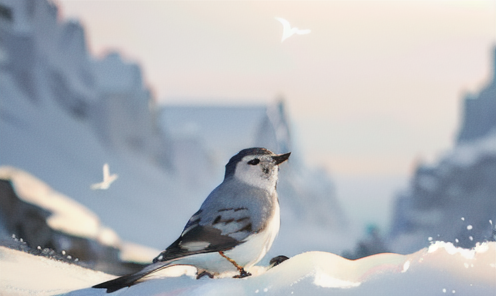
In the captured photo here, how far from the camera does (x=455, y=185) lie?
1.07 meters

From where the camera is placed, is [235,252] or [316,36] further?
[316,36]

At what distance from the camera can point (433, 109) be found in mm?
1068

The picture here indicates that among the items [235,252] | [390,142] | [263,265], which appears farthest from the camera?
[390,142]

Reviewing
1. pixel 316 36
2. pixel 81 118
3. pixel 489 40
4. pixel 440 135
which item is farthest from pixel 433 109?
pixel 81 118

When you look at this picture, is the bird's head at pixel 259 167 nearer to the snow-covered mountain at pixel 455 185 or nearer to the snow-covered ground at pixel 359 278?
the snow-covered ground at pixel 359 278

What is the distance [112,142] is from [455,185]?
0.88 metres

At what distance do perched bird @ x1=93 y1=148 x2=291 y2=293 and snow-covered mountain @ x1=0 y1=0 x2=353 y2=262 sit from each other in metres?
0.20

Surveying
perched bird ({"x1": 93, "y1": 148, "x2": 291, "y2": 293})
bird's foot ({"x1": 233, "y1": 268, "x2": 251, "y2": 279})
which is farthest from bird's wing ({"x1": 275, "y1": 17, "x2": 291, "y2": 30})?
bird's foot ({"x1": 233, "y1": 268, "x2": 251, "y2": 279})

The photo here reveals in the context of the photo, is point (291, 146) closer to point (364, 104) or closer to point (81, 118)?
point (364, 104)

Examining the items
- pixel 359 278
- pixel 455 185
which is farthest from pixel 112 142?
pixel 455 185

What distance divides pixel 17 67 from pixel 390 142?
1.00 m

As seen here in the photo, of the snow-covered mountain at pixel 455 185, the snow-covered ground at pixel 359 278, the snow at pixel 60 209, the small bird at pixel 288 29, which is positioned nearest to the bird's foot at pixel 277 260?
the snow-covered ground at pixel 359 278

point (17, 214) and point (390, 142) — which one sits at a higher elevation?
point (390, 142)

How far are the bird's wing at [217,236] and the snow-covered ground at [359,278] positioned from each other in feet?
0.27
